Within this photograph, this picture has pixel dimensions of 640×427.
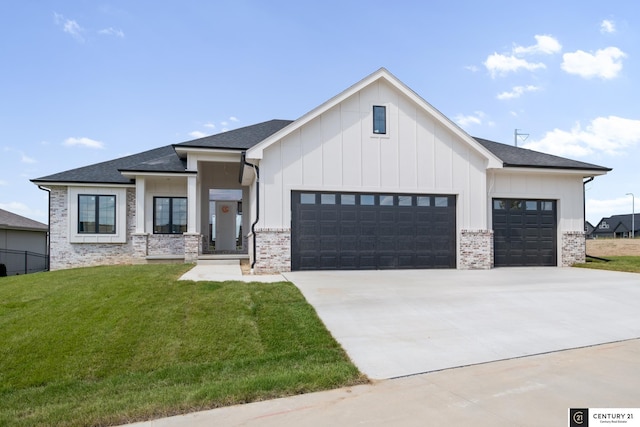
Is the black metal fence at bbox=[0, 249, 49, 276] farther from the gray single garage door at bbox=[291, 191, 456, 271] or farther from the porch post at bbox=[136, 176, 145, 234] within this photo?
the gray single garage door at bbox=[291, 191, 456, 271]

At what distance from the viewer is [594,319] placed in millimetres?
7887

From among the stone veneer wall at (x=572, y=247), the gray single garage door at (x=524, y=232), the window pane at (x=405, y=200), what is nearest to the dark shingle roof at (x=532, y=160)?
the gray single garage door at (x=524, y=232)

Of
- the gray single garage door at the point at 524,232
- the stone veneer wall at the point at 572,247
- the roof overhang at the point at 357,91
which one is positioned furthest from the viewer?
the stone veneer wall at the point at 572,247

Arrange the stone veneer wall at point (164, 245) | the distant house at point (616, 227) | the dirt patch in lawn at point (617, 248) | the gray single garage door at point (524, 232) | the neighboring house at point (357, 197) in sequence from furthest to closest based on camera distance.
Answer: the distant house at point (616, 227) → the dirt patch in lawn at point (617, 248) → the stone veneer wall at point (164, 245) → the gray single garage door at point (524, 232) → the neighboring house at point (357, 197)

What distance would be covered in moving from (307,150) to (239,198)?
347 inches

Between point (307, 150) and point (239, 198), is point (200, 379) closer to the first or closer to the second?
point (307, 150)

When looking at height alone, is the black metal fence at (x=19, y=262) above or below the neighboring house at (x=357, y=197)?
below

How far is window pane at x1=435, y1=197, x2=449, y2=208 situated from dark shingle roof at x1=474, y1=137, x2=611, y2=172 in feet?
9.33

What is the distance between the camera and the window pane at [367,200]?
45.9 ft

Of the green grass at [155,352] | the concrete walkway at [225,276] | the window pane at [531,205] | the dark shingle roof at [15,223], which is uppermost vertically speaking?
the window pane at [531,205]

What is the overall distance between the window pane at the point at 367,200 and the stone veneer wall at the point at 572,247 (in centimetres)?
836

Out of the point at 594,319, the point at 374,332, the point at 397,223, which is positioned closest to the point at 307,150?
the point at 397,223

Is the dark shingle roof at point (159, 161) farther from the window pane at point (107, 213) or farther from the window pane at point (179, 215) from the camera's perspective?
the window pane at point (179, 215)

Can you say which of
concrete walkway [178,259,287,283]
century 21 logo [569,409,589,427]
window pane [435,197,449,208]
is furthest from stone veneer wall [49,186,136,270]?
century 21 logo [569,409,589,427]
